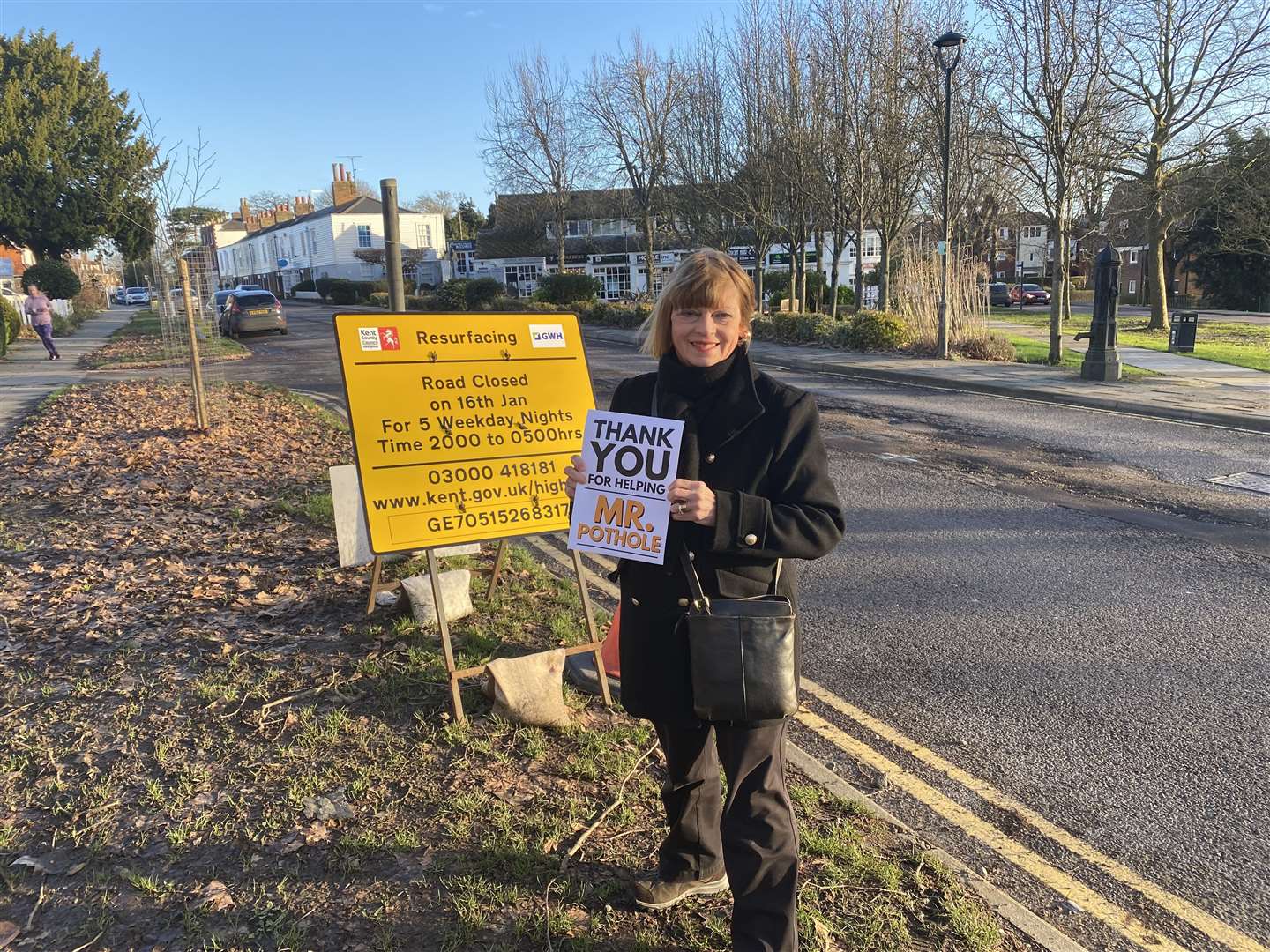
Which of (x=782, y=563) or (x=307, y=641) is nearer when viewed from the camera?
(x=782, y=563)

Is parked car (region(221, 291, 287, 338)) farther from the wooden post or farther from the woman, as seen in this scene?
the woman

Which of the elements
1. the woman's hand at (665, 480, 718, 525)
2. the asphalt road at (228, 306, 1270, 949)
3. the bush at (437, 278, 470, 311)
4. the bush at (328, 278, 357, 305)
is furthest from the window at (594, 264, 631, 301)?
the woman's hand at (665, 480, 718, 525)

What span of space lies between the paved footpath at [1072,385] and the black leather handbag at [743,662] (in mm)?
9520

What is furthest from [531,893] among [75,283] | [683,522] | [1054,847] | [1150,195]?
[75,283]

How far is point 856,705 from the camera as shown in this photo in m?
3.93

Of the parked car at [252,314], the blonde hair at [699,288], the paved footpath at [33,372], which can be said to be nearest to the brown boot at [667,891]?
the blonde hair at [699,288]

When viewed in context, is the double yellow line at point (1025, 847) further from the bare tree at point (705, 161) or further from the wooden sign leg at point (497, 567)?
the bare tree at point (705, 161)

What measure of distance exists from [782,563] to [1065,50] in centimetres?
1874

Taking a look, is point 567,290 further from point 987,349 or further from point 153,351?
point 987,349

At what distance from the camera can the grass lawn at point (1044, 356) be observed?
1591 centimetres

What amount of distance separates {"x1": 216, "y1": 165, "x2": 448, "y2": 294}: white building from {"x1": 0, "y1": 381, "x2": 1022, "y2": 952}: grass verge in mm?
65462

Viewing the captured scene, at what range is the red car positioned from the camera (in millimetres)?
49662

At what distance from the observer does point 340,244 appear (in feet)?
228

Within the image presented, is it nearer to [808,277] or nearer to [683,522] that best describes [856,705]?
[683,522]
